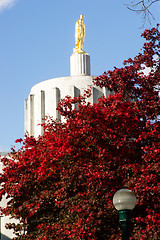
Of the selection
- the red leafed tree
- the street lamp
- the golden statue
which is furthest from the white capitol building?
the street lamp

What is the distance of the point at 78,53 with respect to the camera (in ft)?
121

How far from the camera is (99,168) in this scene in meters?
15.1

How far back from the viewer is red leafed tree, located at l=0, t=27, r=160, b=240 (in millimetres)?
14578

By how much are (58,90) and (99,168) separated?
68.1 feet

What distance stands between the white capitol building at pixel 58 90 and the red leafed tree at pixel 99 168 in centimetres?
1739

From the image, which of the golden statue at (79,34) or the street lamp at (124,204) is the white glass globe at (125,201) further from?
the golden statue at (79,34)

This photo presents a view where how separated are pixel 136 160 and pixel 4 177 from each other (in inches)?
197

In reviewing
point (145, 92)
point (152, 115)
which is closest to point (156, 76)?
point (145, 92)

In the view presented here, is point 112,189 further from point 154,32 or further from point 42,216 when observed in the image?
point 154,32

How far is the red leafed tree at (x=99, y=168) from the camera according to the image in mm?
14578

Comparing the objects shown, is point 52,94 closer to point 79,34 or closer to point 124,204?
point 79,34

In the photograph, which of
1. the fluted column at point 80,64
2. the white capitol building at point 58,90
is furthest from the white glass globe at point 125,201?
the fluted column at point 80,64

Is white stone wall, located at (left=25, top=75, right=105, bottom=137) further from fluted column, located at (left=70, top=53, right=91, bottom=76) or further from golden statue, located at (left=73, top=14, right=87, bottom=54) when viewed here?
golden statue, located at (left=73, top=14, right=87, bottom=54)

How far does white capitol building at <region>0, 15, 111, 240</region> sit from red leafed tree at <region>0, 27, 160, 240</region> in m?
17.4
